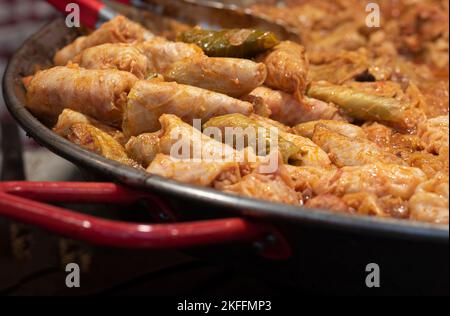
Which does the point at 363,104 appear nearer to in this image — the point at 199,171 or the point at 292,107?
the point at 292,107

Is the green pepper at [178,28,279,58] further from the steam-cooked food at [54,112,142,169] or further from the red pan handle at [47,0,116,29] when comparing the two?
the red pan handle at [47,0,116,29]

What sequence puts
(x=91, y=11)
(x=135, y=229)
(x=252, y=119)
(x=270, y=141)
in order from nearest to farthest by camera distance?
1. (x=135, y=229)
2. (x=270, y=141)
3. (x=252, y=119)
4. (x=91, y=11)

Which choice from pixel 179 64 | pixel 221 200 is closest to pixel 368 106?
pixel 179 64

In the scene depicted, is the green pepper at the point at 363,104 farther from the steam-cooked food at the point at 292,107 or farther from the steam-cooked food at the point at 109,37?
the steam-cooked food at the point at 109,37

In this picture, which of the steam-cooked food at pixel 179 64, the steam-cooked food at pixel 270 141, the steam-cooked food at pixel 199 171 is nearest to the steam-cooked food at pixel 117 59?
the steam-cooked food at pixel 179 64
